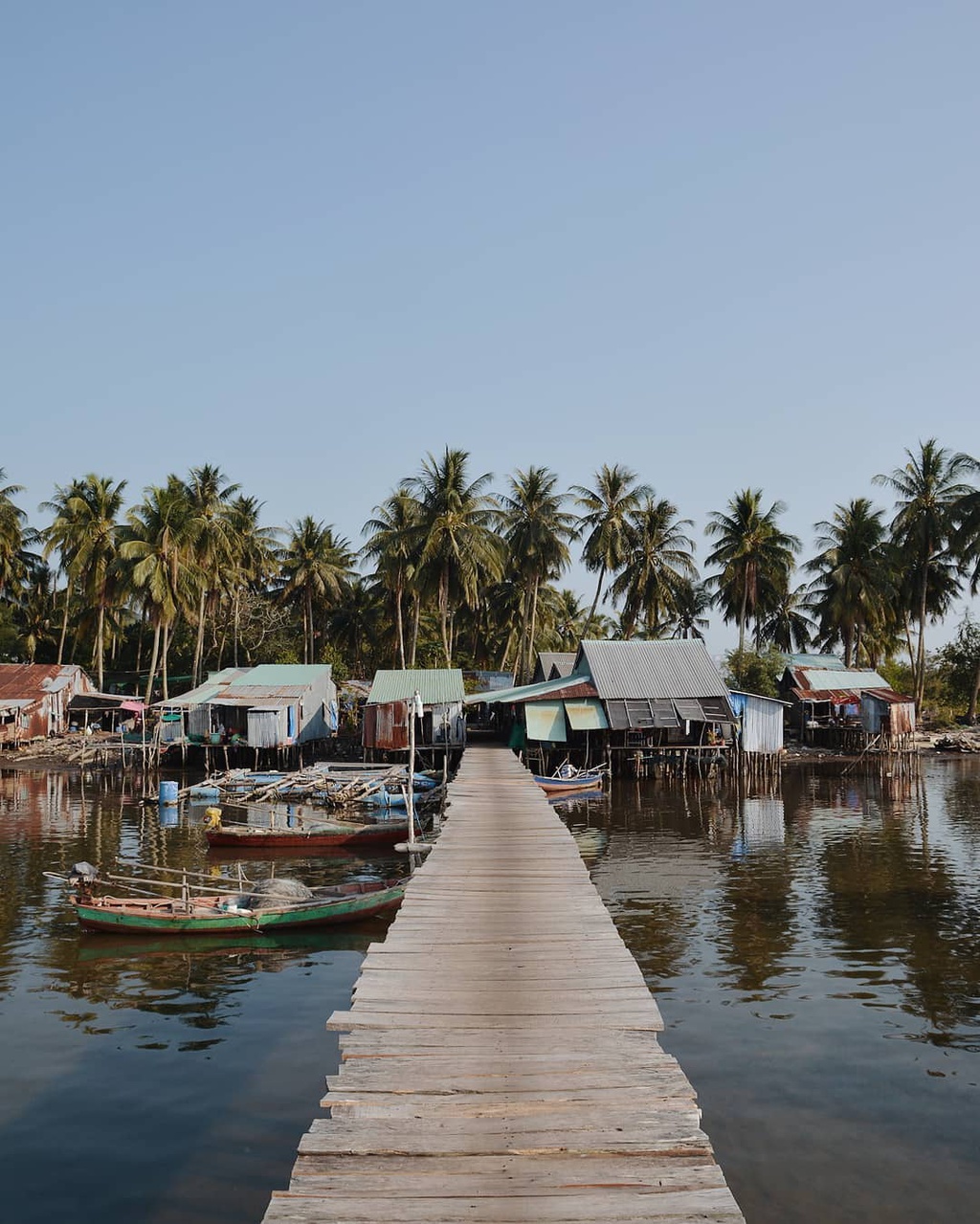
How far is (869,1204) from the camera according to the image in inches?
385

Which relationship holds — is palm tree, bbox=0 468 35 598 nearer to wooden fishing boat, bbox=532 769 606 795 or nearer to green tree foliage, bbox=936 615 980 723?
wooden fishing boat, bbox=532 769 606 795

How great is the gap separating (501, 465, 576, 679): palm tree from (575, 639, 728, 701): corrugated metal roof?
13814 millimetres

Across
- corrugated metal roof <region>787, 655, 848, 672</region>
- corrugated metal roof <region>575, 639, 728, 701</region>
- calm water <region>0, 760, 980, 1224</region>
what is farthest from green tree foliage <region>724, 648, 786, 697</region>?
calm water <region>0, 760, 980, 1224</region>

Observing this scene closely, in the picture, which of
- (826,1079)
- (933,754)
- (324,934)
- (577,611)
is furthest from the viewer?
(577,611)

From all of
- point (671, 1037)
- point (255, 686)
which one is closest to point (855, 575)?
point (255, 686)

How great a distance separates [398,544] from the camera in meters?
60.3

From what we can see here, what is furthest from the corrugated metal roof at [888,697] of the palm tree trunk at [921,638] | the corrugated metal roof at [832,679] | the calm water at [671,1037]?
the calm water at [671,1037]

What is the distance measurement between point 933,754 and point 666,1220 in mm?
55458

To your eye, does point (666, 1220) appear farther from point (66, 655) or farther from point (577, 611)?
point (577, 611)

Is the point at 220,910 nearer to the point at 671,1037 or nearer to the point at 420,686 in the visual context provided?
the point at 671,1037

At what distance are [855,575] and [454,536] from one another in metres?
26.2

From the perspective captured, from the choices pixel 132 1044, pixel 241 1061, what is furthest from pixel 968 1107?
pixel 132 1044

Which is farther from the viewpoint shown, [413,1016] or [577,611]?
[577,611]

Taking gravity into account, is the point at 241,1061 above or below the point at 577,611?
below
